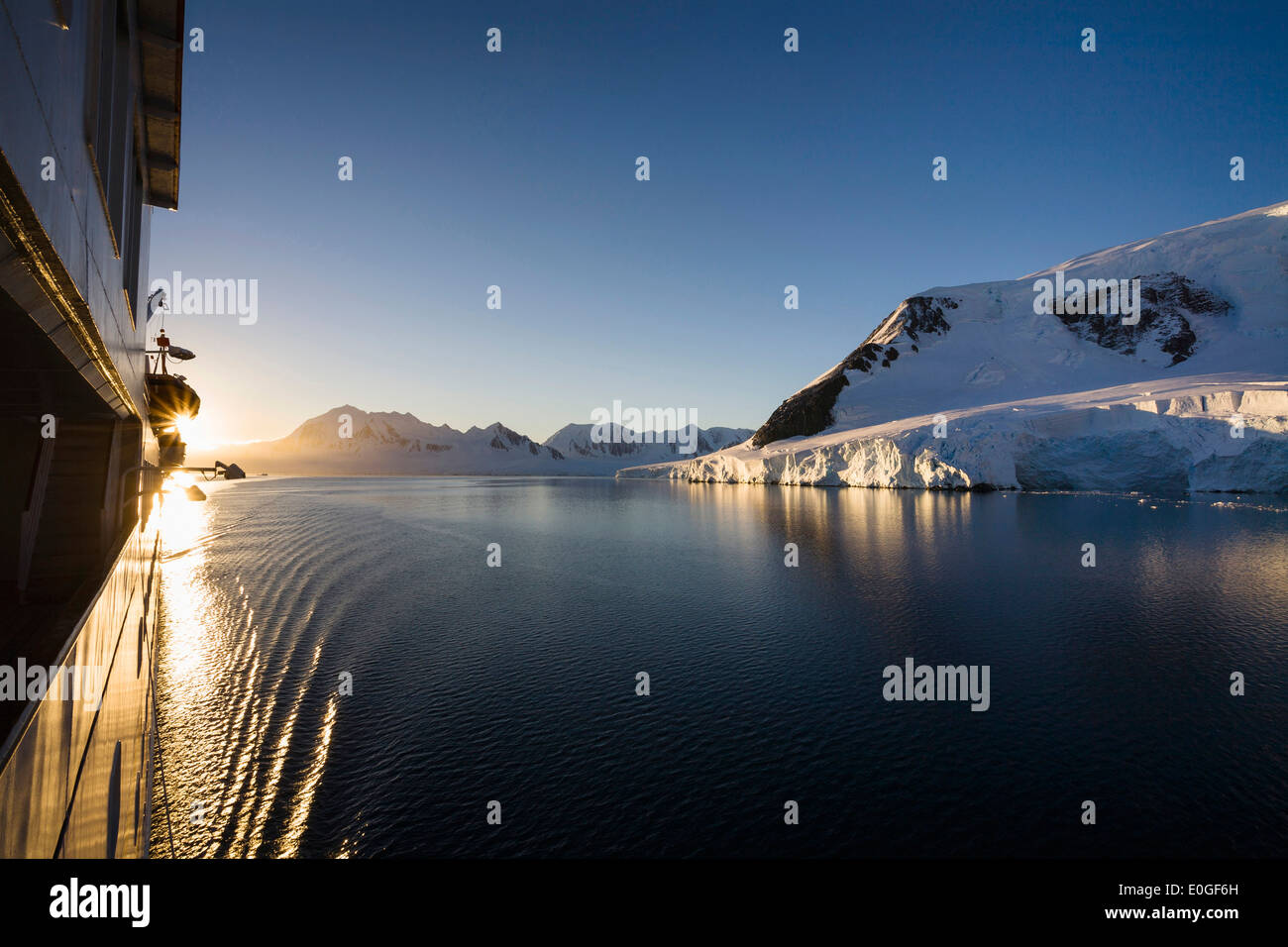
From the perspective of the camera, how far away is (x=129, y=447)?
10.8 m

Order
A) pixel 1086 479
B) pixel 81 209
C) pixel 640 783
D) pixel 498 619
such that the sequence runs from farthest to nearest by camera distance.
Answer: pixel 1086 479 < pixel 498 619 < pixel 640 783 < pixel 81 209

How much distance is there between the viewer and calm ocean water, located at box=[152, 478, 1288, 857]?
9102 mm

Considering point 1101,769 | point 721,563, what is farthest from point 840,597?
point 1101,769

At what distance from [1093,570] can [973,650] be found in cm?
1537

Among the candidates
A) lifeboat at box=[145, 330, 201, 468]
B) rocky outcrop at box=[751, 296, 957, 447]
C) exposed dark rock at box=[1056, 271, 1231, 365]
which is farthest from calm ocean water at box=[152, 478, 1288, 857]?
exposed dark rock at box=[1056, 271, 1231, 365]

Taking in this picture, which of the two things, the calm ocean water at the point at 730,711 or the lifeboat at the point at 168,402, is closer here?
the calm ocean water at the point at 730,711

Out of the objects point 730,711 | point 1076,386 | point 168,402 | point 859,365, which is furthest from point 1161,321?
point 168,402

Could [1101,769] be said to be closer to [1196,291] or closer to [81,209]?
[81,209]

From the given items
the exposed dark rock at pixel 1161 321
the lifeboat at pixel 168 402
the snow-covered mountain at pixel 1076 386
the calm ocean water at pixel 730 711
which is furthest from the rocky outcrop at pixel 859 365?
the lifeboat at pixel 168 402

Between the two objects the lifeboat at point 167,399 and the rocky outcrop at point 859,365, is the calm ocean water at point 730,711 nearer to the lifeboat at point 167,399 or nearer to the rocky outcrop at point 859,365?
the lifeboat at point 167,399

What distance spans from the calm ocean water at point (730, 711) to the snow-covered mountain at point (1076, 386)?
139 feet

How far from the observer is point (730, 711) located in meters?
13.0

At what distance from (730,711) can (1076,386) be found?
107m

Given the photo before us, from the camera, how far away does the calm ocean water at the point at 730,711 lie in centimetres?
910
